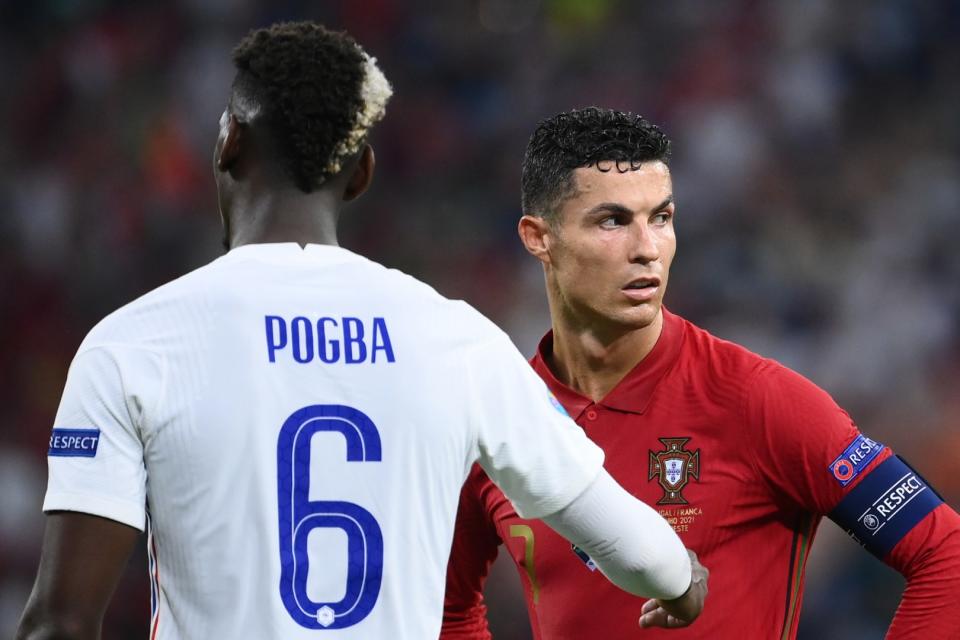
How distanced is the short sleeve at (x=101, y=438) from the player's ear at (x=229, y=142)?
37 cm

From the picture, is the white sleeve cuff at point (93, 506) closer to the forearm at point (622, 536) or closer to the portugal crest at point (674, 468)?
the forearm at point (622, 536)

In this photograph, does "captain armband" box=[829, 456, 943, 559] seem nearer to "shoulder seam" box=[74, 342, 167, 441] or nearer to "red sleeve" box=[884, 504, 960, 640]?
"red sleeve" box=[884, 504, 960, 640]

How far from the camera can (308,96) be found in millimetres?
2252

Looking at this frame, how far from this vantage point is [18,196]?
32.0 feet

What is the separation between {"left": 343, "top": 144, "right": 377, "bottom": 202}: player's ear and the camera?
236 centimetres

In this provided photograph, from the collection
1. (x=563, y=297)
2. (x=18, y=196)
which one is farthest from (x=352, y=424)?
(x=18, y=196)

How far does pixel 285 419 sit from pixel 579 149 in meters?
1.78

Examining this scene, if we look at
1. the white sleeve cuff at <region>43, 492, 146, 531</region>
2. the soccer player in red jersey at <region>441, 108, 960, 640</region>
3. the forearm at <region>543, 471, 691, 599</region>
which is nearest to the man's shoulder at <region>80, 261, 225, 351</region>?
the white sleeve cuff at <region>43, 492, 146, 531</region>

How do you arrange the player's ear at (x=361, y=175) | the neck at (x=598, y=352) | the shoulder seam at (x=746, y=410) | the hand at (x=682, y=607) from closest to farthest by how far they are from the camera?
the player's ear at (x=361, y=175)
the hand at (x=682, y=607)
the shoulder seam at (x=746, y=410)
the neck at (x=598, y=352)

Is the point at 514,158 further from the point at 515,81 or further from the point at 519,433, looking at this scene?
the point at 519,433

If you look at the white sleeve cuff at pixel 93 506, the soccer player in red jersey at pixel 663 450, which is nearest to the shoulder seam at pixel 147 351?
the white sleeve cuff at pixel 93 506

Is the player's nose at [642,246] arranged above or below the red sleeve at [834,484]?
above

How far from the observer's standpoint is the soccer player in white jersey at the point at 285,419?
2.12 meters

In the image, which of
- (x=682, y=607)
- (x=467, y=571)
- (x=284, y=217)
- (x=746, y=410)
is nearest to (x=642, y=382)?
(x=746, y=410)
